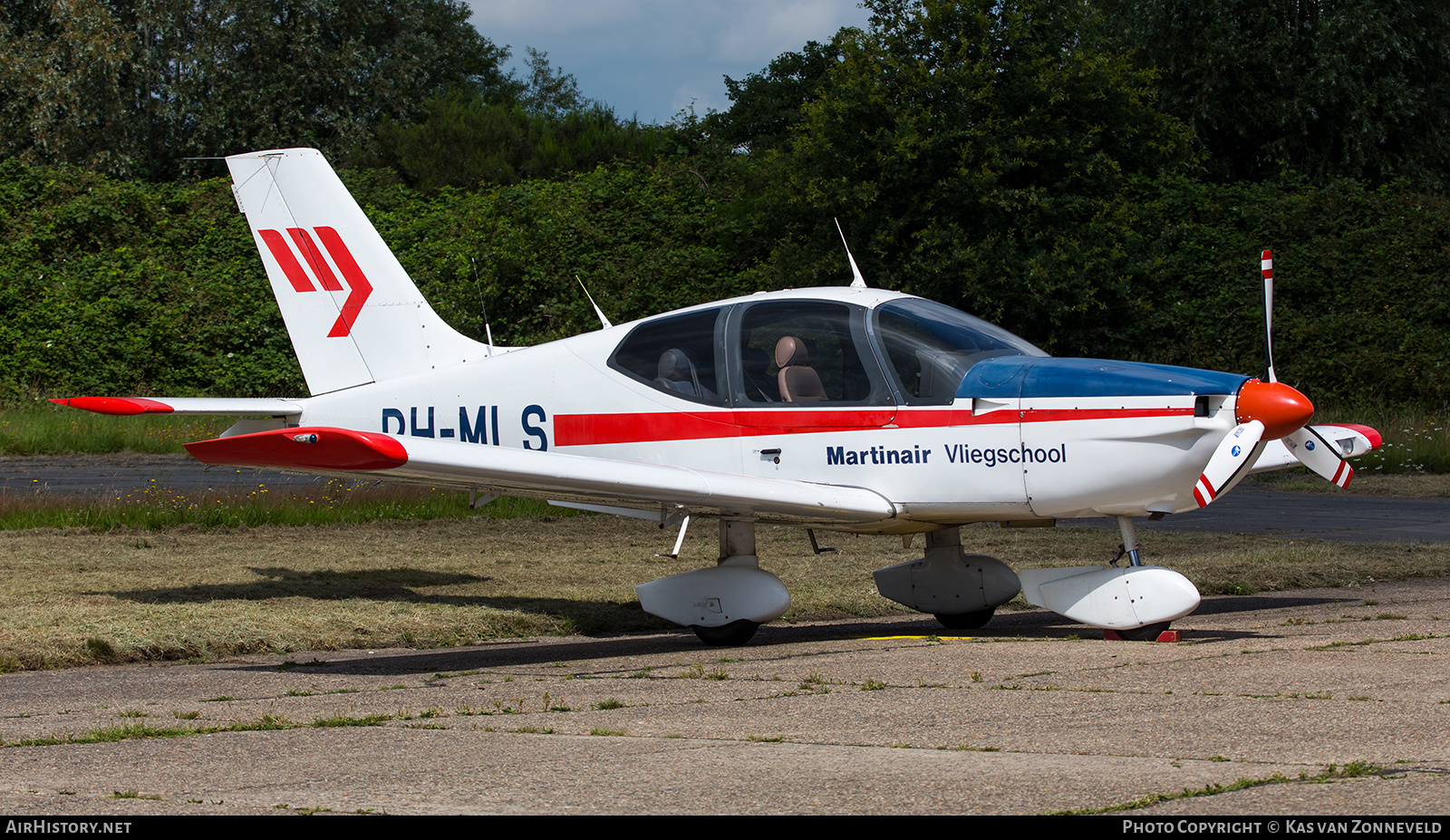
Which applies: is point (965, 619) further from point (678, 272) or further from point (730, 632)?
point (678, 272)

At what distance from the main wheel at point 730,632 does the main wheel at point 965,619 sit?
1.34m

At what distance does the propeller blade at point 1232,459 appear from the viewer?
6.56 meters

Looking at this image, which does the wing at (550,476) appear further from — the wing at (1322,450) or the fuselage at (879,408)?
the wing at (1322,450)

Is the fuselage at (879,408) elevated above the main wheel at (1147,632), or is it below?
above

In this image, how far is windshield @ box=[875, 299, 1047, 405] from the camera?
290 inches

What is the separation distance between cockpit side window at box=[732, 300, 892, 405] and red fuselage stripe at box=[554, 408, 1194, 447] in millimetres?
84

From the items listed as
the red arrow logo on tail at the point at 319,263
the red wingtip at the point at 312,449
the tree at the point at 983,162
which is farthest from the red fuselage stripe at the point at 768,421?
the tree at the point at 983,162

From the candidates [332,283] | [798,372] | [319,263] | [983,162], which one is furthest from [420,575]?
[983,162]

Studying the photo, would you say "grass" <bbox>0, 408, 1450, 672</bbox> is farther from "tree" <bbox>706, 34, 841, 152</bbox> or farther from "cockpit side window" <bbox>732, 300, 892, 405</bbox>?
"tree" <bbox>706, 34, 841, 152</bbox>

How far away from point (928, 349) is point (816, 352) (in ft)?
2.15

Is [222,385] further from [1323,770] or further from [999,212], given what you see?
[1323,770]

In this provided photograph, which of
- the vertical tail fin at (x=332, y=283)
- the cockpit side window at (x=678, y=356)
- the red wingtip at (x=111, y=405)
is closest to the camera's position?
the red wingtip at (x=111, y=405)

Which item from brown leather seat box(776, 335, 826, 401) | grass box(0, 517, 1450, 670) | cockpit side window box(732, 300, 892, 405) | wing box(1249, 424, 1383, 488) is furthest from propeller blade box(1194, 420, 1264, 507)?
grass box(0, 517, 1450, 670)

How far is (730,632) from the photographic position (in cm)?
757
